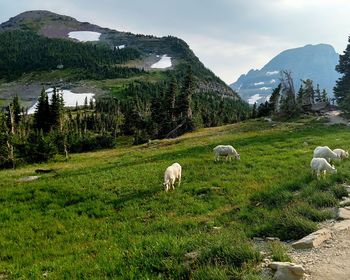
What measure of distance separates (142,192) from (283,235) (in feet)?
40.4

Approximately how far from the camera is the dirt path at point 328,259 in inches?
320

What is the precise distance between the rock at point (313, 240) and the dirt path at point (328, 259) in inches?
5.2

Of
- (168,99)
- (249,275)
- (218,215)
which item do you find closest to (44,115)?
(168,99)

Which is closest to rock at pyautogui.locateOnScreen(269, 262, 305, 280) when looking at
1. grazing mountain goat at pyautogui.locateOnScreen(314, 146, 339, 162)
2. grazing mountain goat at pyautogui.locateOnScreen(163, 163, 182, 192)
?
grazing mountain goat at pyautogui.locateOnScreen(163, 163, 182, 192)

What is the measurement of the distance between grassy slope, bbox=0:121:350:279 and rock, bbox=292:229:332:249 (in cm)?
65

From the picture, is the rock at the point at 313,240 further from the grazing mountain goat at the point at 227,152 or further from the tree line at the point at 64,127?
the tree line at the point at 64,127

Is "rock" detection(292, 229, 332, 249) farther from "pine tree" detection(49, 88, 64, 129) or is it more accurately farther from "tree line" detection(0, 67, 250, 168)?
"pine tree" detection(49, 88, 64, 129)

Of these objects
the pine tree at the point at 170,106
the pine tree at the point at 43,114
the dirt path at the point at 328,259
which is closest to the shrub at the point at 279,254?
the dirt path at the point at 328,259

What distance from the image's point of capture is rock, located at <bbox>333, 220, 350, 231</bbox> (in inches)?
430

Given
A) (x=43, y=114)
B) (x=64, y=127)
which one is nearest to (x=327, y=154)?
(x=43, y=114)

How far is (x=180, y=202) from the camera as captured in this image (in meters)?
19.2

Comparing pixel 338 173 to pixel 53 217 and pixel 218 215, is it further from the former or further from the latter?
pixel 53 217

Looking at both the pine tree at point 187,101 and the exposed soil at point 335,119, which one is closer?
the exposed soil at point 335,119

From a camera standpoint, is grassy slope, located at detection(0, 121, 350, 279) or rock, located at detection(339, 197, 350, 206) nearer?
grassy slope, located at detection(0, 121, 350, 279)
